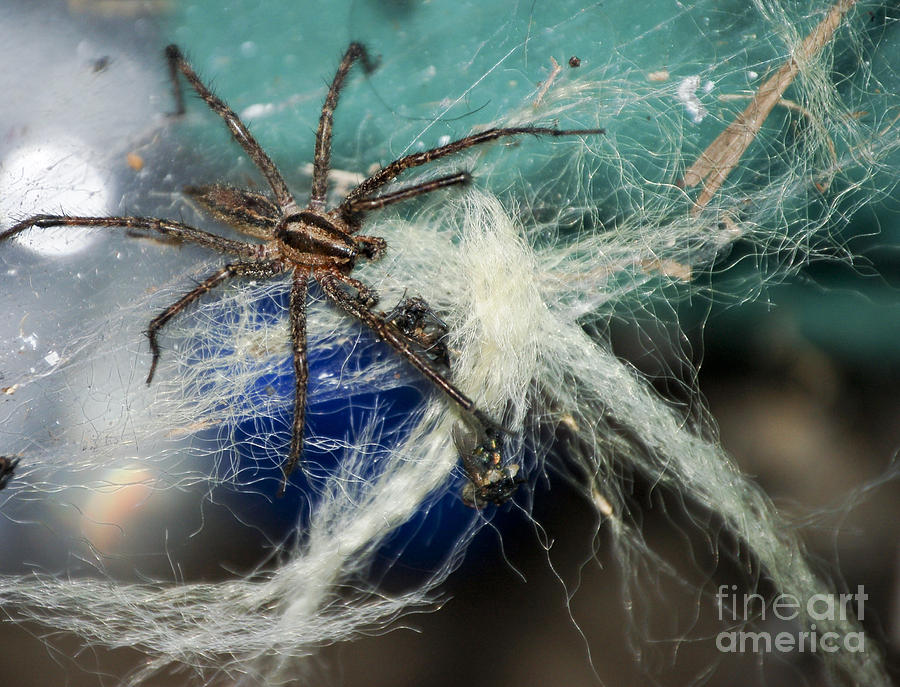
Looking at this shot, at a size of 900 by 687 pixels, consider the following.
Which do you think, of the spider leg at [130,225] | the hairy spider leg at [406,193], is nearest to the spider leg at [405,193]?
the hairy spider leg at [406,193]

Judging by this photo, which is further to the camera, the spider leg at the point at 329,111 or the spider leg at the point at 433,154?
the spider leg at the point at 329,111

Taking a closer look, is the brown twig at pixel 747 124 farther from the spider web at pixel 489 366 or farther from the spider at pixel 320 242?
the spider at pixel 320 242

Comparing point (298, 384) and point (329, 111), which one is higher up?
point (329, 111)

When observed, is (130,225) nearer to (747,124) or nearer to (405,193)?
(405,193)

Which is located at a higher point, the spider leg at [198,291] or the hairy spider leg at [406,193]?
the hairy spider leg at [406,193]

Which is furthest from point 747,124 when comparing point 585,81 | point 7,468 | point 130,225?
point 7,468

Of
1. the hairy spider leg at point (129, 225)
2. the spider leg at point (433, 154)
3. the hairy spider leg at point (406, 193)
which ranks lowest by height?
the hairy spider leg at point (129, 225)

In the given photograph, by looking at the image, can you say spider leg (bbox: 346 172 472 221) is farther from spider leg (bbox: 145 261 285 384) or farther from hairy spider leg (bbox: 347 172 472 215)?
spider leg (bbox: 145 261 285 384)
